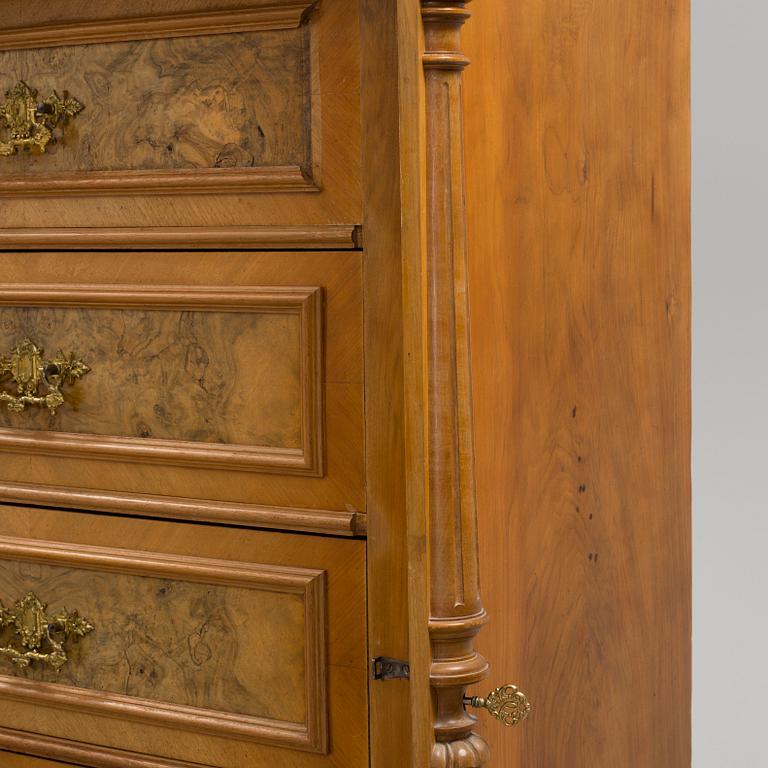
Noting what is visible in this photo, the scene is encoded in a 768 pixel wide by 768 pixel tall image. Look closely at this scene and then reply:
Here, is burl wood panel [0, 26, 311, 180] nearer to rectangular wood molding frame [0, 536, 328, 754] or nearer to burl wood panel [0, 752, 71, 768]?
rectangular wood molding frame [0, 536, 328, 754]

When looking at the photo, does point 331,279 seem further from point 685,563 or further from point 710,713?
point 710,713

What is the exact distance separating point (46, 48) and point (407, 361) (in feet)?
1.60

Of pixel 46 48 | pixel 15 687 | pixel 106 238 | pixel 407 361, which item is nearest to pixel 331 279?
pixel 407 361

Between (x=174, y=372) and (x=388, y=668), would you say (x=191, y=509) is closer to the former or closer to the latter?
(x=174, y=372)

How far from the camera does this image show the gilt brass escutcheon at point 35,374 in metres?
1.25

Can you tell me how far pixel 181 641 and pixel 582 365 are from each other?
0.50 m

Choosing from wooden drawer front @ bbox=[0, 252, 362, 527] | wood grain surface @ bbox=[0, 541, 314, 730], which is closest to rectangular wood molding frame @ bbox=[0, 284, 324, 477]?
wooden drawer front @ bbox=[0, 252, 362, 527]

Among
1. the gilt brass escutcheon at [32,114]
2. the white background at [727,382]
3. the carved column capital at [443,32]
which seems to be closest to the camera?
the carved column capital at [443,32]

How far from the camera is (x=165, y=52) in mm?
1187

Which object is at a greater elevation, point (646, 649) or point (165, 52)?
point (165, 52)

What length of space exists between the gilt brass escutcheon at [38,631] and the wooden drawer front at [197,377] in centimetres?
11

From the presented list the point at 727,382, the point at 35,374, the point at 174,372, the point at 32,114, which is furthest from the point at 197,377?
the point at 727,382

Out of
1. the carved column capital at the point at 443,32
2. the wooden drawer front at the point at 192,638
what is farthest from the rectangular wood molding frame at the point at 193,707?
the carved column capital at the point at 443,32

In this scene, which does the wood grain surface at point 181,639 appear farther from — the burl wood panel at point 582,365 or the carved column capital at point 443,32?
Answer: the carved column capital at point 443,32
